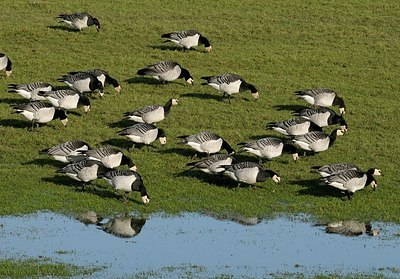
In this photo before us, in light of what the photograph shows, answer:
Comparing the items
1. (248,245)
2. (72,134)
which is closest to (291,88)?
(72,134)

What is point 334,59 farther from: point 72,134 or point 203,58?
point 72,134

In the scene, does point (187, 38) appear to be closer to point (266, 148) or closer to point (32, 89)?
point (32, 89)

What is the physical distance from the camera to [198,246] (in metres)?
23.0


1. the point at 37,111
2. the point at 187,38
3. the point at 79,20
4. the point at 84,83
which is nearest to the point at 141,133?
the point at 37,111

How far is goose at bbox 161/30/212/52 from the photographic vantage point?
133 feet

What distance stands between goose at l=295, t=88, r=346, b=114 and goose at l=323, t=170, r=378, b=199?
8.24m

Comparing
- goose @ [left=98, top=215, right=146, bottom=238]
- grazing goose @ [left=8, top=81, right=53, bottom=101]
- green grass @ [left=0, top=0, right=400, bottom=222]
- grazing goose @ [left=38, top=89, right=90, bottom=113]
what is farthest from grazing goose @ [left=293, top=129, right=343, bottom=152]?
grazing goose @ [left=8, top=81, right=53, bottom=101]

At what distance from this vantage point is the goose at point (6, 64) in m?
36.1

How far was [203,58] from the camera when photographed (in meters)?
40.6

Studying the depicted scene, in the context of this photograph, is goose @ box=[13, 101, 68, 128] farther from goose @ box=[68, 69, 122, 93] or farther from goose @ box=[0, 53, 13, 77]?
goose @ box=[0, 53, 13, 77]

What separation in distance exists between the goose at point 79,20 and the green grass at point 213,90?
0.50 m

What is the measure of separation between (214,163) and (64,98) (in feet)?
22.6

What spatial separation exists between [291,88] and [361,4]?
13.2 metres

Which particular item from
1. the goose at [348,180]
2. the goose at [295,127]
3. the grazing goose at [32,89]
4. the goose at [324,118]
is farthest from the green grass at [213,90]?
the goose at [295,127]
